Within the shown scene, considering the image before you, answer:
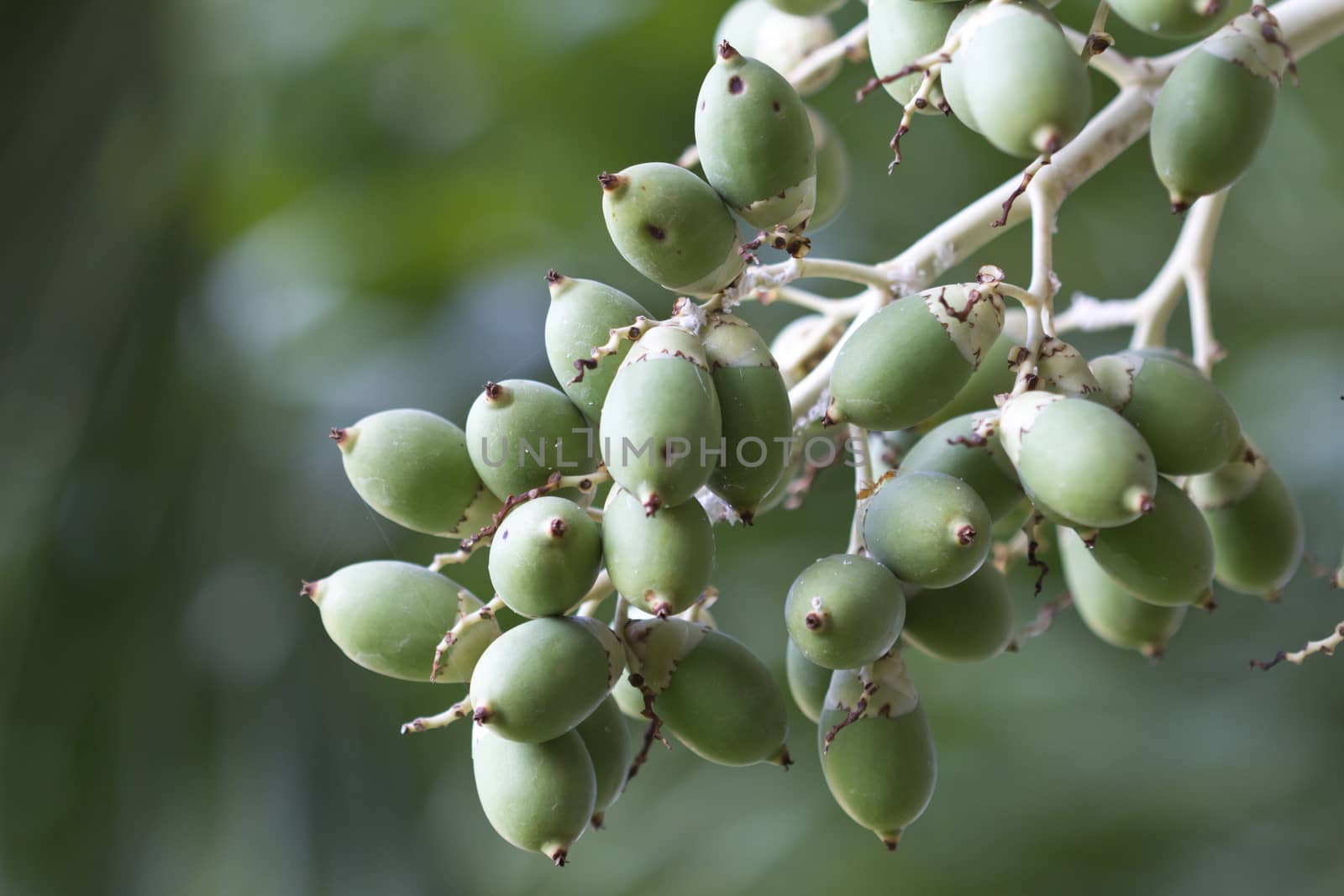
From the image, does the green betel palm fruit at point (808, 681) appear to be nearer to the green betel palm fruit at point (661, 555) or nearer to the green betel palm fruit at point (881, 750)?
the green betel palm fruit at point (881, 750)

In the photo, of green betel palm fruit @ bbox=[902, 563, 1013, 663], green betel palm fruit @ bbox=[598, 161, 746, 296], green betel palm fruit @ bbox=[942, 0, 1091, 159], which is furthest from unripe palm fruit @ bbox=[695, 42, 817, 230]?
green betel palm fruit @ bbox=[902, 563, 1013, 663]

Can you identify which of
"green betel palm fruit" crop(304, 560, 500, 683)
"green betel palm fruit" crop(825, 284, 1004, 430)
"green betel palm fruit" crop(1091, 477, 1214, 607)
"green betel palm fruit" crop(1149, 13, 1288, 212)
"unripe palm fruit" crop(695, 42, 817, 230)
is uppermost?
"unripe palm fruit" crop(695, 42, 817, 230)

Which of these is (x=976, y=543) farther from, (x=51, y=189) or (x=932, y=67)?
(x=51, y=189)

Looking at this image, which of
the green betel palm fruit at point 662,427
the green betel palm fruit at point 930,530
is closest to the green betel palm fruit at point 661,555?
the green betel palm fruit at point 662,427

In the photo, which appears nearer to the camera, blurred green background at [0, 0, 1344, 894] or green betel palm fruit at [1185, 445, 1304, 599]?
green betel palm fruit at [1185, 445, 1304, 599]

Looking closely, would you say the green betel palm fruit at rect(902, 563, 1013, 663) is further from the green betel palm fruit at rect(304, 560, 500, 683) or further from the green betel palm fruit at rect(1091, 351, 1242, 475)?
the green betel palm fruit at rect(304, 560, 500, 683)

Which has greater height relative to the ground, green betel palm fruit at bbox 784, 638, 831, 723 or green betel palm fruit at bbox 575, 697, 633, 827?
green betel palm fruit at bbox 575, 697, 633, 827

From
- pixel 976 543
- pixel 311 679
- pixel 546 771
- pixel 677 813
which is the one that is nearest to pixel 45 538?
pixel 311 679

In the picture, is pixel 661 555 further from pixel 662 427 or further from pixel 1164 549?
pixel 1164 549
